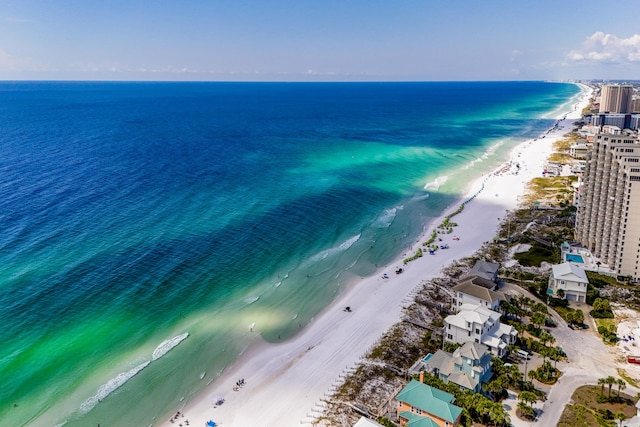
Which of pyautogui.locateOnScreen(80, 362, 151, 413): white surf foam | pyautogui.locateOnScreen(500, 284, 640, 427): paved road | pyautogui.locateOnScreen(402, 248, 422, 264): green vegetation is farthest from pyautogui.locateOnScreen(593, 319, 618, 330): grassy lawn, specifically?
pyautogui.locateOnScreen(80, 362, 151, 413): white surf foam

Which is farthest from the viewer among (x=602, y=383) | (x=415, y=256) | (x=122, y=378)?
(x=415, y=256)

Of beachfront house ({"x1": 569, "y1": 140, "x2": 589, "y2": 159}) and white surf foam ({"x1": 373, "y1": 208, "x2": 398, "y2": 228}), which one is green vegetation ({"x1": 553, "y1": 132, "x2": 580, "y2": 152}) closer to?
beachfront house ({"x1": 569, "y1": 140, "x2": 589, "y2": 159})

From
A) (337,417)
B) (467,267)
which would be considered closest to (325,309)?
(337,417)

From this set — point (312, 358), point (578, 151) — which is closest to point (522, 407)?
point (312, 358)

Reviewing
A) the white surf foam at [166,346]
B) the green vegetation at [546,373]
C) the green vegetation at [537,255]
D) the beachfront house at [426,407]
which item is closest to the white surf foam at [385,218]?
the green vegetation at [537,255]

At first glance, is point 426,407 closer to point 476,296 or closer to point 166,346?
point 476,296

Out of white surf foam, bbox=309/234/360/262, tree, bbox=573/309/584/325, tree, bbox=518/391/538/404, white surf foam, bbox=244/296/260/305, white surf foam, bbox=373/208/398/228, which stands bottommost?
white surf foam, bbox=244/296/260/305
